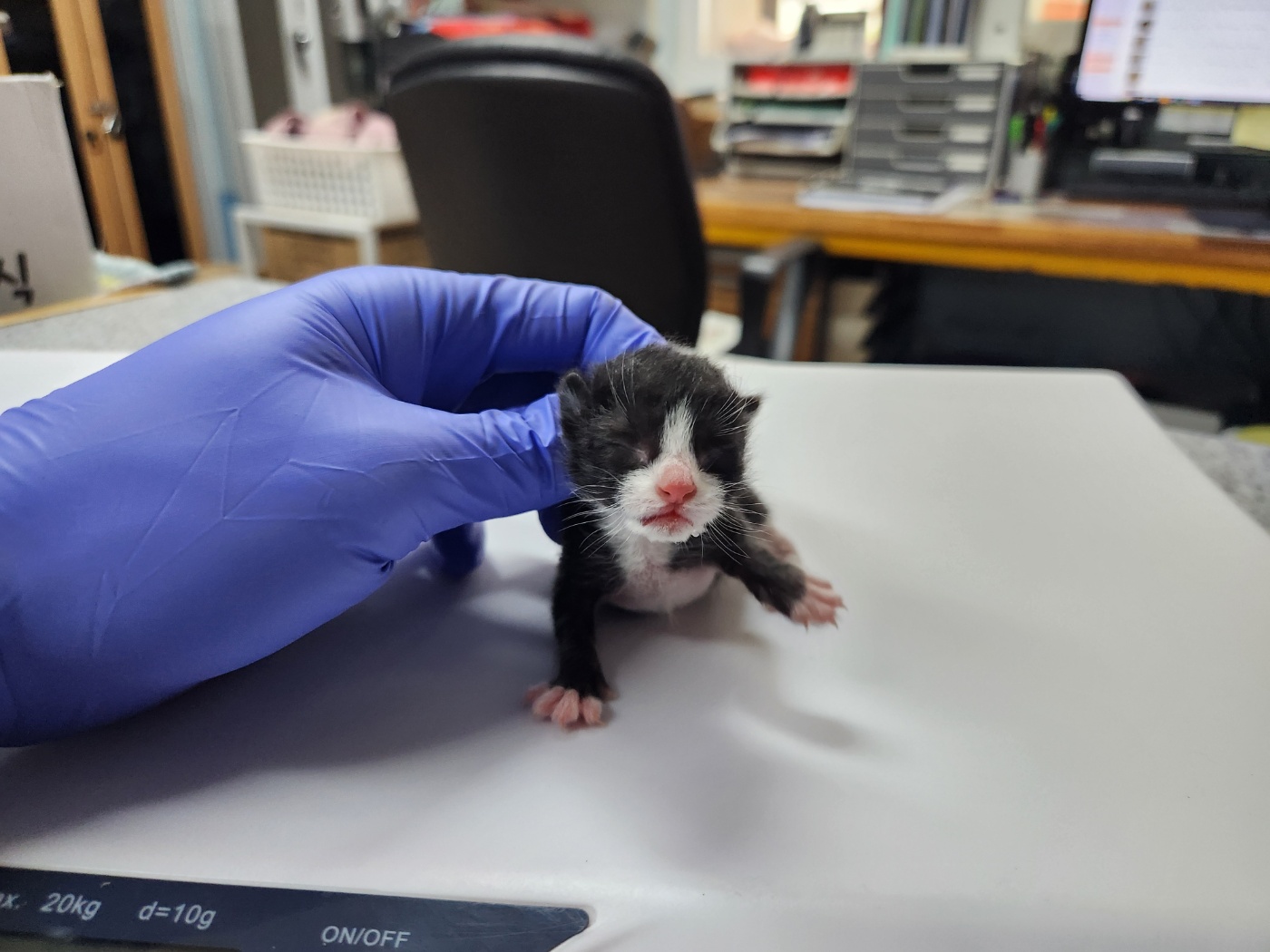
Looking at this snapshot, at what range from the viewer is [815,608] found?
51 cm

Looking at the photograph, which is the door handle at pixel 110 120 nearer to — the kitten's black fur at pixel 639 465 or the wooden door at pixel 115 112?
the wooden door at pixel 115 112

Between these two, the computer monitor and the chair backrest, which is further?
the computer monitor

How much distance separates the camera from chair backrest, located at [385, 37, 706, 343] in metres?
0.97

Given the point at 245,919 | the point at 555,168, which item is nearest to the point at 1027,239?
the point at 555,168

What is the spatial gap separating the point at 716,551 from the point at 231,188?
578mm

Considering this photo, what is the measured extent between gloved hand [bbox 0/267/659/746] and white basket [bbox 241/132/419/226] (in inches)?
29.1

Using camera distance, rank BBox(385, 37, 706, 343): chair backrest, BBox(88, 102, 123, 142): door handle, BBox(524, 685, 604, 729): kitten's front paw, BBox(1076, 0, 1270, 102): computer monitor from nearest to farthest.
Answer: BBox(524, 685, 604, 729): kitten's front paw < BBox(88, 102, 123, 142): door handle < BBox(385, 37, 706, 343): chair backrest < BBox(1076, 0, 1270, 102): computer monitor

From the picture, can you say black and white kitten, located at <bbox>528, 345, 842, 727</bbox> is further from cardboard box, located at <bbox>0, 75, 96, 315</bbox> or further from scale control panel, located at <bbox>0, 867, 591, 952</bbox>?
cardboard box, located at <bbox>0, 75, 96, 315</bbox>

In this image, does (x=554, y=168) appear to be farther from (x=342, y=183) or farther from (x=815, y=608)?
(x=815, y=608)

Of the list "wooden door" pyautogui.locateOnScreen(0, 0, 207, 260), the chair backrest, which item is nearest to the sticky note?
the chair backrest

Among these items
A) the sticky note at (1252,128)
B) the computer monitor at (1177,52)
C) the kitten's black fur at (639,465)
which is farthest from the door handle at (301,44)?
the computer monitor at (1177,52)

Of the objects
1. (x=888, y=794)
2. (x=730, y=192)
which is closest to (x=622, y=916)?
(x=888, y=794)

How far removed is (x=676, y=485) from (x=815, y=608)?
14 cm

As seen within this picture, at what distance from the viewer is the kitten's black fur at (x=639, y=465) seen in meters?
0.47
